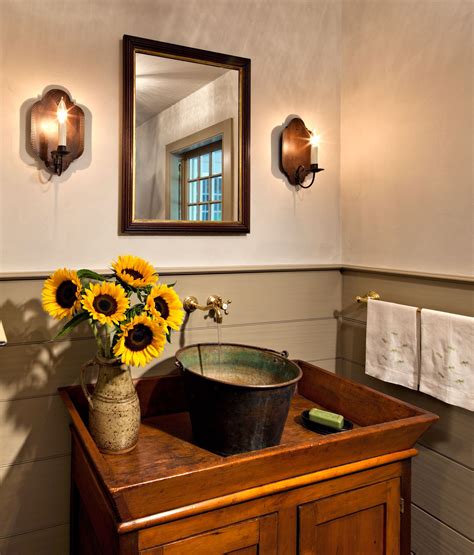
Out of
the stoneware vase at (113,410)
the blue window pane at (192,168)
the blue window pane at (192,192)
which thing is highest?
the blue window pane at (192,168)

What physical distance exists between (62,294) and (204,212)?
2.09 feet

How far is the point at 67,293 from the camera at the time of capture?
123 centimetres

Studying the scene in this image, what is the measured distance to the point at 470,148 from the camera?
55.3 inches

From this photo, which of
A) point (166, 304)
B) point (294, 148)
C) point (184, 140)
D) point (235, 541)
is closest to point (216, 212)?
point (184, 140)

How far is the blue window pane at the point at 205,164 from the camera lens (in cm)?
166

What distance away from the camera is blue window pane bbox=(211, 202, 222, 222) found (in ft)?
5.57

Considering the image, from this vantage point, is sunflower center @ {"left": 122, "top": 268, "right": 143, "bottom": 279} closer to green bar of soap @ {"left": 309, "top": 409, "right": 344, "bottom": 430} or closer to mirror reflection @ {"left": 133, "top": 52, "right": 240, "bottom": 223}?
mirror reflection @ {"left": 133, "top": 52, "right": 240, "bottom": 223}

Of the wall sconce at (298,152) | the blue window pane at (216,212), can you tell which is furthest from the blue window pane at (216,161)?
the wall sconce at (298,152)

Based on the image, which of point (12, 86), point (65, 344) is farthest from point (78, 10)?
point (65, 344)

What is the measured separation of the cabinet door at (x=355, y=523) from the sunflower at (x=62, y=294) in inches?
30.9

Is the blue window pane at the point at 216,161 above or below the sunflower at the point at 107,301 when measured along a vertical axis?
above

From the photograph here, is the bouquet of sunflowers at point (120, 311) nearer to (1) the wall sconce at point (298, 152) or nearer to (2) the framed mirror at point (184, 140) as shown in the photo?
(2) the framed mirror at point (184, 140)

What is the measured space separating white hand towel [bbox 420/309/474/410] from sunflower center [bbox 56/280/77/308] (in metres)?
1.07

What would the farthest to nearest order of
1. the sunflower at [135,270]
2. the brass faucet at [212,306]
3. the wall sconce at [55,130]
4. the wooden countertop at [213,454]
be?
1. the brass faucet at [212,306]
2. the wall sconce at [55,130]
3. the sunflower at [135,270]
4. the wooden countertop at [213,454]
